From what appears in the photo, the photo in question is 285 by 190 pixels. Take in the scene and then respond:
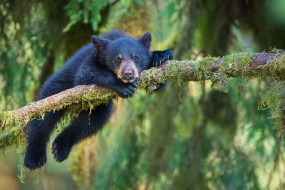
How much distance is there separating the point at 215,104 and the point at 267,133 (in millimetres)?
727

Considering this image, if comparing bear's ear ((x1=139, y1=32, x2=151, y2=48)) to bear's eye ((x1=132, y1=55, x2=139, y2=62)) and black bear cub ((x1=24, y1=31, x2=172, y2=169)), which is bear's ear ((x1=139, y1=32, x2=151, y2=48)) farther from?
bear's eye ((x1=132, y1=55, x2=139, y2=62))

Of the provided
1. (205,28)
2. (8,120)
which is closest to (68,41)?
(205,28)

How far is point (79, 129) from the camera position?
5660 millimetres

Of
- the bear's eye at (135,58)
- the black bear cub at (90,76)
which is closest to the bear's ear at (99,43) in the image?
the black bear cub at (90,76)

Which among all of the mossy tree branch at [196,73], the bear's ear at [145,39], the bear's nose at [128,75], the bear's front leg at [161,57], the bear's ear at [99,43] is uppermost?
the bear's ear at [145,39]

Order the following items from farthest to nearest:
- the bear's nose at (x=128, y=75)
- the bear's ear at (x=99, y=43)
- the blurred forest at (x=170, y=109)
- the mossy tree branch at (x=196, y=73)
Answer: the blurred forest at (x=170, y=109), the bear's ear at (x=99, y=43), the bear's nose at (x=128, y=75), the mossy tree branch at (x=196, y=73)

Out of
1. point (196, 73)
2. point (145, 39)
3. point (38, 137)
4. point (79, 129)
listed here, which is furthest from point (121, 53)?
point (196, 73)

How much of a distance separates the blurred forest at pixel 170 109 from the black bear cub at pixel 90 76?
103 centimetres

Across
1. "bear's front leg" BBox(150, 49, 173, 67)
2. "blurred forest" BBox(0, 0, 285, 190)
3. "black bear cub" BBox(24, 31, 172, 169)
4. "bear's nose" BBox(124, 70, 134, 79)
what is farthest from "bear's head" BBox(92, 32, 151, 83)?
"blurred forest" BBox(0, 0, 285, 190)

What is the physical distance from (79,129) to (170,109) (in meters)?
1.46

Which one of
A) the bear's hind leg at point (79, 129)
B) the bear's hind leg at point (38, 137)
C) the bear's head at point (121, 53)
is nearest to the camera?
the bear's head at point (121, 53)

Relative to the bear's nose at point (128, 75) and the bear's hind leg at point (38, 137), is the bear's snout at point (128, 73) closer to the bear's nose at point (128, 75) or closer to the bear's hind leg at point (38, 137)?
the bear's nose at point (128, 75)

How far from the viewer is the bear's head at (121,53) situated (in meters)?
5.15

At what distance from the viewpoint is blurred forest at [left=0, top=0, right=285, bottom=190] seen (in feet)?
22.2
